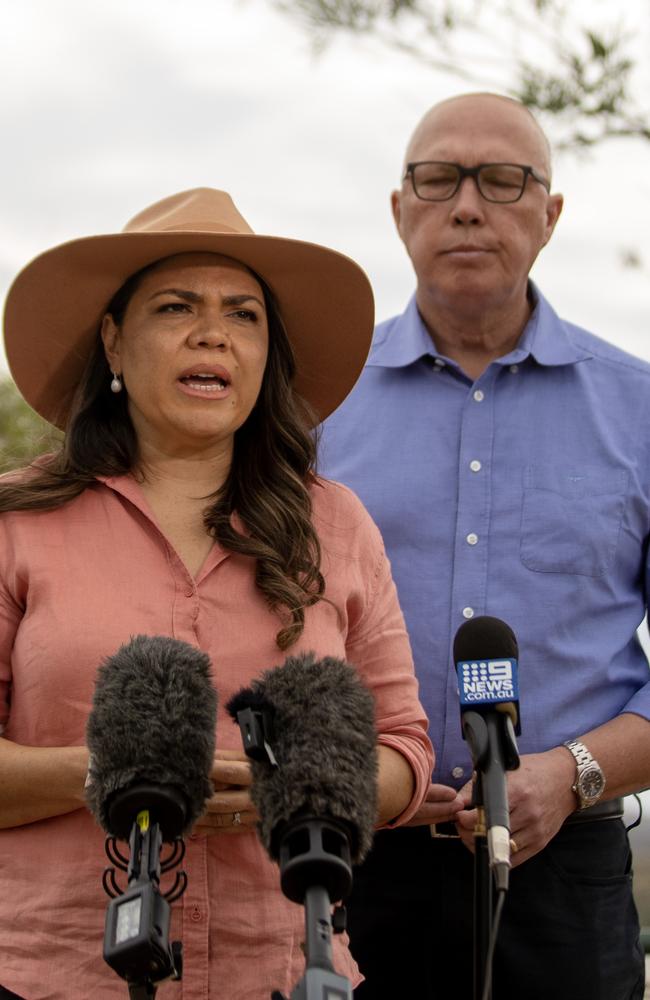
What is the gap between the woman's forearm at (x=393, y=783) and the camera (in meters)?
2.90

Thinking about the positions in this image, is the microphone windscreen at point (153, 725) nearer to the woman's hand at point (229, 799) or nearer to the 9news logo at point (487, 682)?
the woman's hand at point (229, 799)

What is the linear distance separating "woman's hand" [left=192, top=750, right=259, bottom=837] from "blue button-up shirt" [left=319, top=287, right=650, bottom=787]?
1.18 meters

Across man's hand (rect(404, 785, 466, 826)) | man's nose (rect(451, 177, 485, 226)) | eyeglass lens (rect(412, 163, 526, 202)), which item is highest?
eyeglass lens (rect(412, 163, 526, 202))

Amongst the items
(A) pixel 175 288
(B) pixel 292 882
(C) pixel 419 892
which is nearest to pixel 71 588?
(A) pixel 175 288

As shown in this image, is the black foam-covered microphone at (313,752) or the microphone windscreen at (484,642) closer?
the black foam-covered microphone at (313,752)

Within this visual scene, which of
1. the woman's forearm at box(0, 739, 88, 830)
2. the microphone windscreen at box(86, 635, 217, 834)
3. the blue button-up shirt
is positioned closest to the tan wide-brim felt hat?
the blue button-up shirt

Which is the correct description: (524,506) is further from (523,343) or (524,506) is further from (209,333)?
(209,333)

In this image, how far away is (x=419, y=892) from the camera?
375 cm

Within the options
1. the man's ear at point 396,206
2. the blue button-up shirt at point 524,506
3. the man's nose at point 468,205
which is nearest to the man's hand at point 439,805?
the blue button-up shirt at point 524,506

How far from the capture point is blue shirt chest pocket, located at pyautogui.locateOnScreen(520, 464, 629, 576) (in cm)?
389

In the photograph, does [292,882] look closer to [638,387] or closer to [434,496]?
[434,496]

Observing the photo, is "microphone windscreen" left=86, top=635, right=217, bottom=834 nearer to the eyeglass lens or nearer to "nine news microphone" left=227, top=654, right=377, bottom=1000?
"nine news microphone" left=227, top=654, right=377, bottom=1000

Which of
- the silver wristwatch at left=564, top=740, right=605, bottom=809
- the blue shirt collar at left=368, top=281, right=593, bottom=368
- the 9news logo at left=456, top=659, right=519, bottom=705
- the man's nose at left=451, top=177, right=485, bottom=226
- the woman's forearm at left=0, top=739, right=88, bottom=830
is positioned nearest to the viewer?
the 9news logo at left=456, top=659, right=519, bottom=705

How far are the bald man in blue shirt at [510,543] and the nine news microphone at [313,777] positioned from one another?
1.41m
